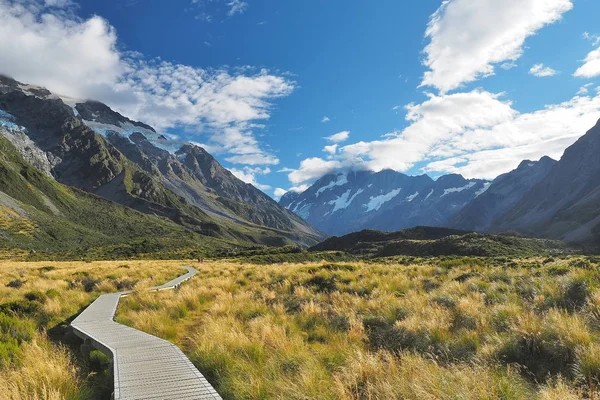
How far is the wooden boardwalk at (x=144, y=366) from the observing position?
554 cm

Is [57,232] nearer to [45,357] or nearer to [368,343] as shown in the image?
[45,357]

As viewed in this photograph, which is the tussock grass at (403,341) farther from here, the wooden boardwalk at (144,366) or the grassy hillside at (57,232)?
the grassy hillside at (57,232)

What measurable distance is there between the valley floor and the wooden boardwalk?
468 millimetres

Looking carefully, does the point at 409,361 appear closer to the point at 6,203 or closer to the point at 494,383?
the point at 494,383

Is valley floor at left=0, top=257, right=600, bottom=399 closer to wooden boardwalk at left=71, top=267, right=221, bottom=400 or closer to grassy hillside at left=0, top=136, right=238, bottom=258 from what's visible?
wooden boardwalk at left=71, top=267, right=221, bottom=400

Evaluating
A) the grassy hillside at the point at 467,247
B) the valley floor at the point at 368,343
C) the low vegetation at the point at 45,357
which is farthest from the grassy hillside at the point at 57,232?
the valley floor at the point at 368,343

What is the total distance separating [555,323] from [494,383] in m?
3.04

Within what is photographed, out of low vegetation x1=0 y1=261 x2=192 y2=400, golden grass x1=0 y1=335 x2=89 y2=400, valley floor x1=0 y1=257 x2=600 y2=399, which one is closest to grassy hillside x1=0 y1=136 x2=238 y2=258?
low vegetation x1=0 y1=261 x2=192 y2=400

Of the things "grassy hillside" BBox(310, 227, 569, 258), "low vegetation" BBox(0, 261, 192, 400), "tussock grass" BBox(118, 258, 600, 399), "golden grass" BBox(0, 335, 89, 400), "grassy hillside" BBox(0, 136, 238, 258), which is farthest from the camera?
"grassy hillside" BBox(0, 136, 238, 258)

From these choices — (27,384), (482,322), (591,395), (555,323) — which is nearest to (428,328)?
(482,322)

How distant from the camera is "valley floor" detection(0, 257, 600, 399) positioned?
539cm

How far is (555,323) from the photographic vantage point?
704cm

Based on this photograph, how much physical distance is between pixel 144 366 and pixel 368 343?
196 inches

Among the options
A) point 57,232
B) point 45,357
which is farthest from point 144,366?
point 57,232
